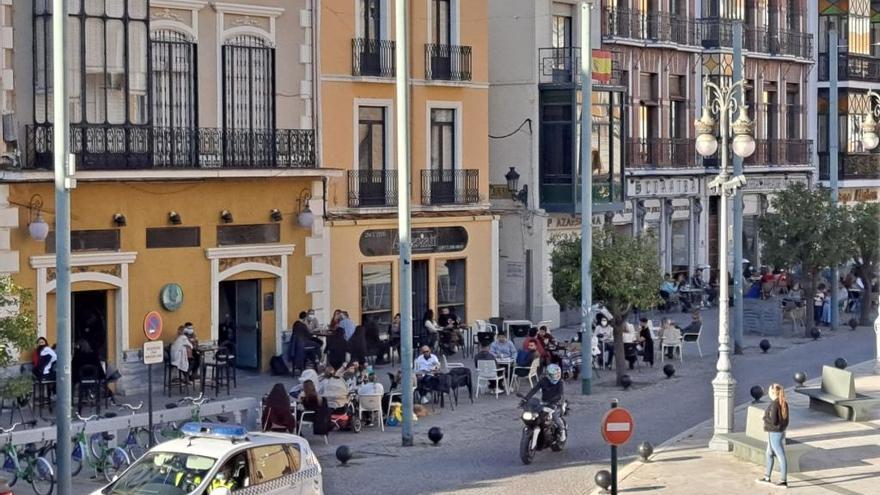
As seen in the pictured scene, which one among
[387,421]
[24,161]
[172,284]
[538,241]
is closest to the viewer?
[387,421]

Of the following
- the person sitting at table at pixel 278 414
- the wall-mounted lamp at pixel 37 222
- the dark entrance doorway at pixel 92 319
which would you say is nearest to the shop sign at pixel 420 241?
the dark entrance doorway at pixel 92 319

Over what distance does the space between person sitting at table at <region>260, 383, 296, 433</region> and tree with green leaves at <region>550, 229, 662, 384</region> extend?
8.64 metres

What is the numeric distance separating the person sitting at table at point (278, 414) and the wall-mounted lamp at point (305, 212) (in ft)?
36.5

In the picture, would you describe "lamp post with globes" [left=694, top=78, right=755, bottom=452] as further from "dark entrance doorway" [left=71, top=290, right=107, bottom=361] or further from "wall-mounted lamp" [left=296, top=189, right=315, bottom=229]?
"dark entrance doorway" [left=71, top=290, right=107, bottom=361]

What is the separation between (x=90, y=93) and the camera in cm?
3234

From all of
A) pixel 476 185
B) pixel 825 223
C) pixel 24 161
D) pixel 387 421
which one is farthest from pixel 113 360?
pixel 825 223

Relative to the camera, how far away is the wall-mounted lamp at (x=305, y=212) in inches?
1442

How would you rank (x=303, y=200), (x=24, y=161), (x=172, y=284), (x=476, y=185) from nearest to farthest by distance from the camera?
(x=24, y=161), (x=172, y=284), (x=303, y=200), (x=476, y=185)

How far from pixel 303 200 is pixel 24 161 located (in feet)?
24.7

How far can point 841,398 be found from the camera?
2950 centimetres

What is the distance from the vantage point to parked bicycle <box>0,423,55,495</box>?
2205cm

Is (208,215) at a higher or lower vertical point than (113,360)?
higher

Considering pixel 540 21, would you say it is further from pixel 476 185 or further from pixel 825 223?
pixel 825 223

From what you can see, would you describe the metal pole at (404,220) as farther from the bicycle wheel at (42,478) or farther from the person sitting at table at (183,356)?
the person sitting at table at (183,356)
